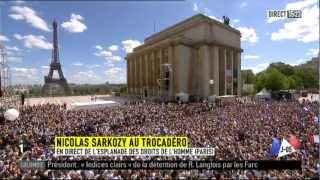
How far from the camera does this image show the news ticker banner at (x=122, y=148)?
9016mm

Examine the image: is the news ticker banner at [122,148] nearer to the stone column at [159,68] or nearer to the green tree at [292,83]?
the stone column at [159,68]

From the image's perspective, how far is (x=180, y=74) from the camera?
43.9 m

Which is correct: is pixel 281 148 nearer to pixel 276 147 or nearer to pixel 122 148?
pixel 276 147

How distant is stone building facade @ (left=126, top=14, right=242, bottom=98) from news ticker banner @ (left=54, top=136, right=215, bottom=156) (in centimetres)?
3298

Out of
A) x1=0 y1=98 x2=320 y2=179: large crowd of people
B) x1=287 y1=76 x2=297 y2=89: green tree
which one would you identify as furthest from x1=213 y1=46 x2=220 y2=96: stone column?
x1=287 y1=76 x2=297 y2=89: green tree

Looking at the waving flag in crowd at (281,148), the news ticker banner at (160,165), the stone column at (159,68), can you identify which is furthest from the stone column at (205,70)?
the news ticker banner at (160,165)

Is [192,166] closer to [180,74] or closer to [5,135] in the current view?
[5,135]

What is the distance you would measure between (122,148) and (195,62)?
38.7 metres

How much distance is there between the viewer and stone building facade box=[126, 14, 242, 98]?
44219mm

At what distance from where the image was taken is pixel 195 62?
46594mm

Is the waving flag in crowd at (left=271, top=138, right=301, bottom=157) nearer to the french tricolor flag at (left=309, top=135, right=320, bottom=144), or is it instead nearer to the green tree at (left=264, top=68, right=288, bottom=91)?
the french tricolor flag at (left=309, top=135, right=320, bottom=144)

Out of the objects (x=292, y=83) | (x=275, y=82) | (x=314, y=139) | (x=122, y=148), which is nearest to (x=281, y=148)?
(x=314, y=139)

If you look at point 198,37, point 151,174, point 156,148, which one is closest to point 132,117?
point 156,148

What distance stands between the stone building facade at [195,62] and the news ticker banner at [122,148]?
3298cm
